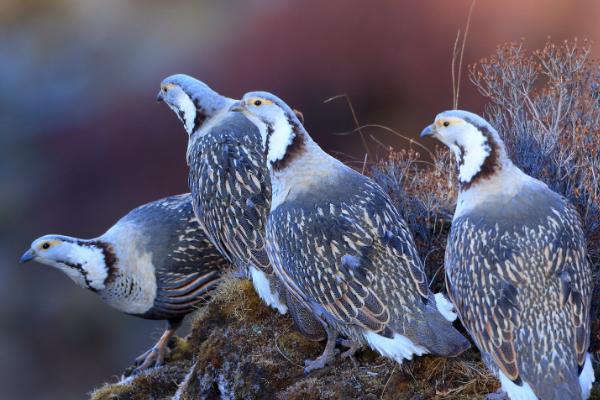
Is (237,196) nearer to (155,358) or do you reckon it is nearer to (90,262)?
(90,262)

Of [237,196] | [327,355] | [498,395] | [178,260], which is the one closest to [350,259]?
[327,355]

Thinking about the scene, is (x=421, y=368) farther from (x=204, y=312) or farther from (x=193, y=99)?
(x=193, y=99)

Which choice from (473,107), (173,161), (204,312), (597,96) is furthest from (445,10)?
(204,312)

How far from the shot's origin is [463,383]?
5.94m

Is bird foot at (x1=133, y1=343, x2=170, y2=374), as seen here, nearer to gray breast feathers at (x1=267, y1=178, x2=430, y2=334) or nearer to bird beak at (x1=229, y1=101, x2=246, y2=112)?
gray breast feathers at (x1=267, y1=178, x2=430, y2=334)

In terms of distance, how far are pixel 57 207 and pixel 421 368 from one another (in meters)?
10.7

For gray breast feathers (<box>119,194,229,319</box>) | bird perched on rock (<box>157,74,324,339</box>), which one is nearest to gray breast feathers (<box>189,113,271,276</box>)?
bird perched on rock (<box>157,74,324,339</box>)

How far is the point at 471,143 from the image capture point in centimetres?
606

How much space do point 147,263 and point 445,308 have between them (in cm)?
295

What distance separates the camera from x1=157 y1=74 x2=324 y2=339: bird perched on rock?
6.96 m

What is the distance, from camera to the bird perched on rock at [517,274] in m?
5.34

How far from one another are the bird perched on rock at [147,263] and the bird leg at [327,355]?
169 centimetres

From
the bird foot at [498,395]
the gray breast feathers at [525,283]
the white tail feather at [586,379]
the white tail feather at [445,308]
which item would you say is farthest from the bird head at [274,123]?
the white tail feather at [586,379]

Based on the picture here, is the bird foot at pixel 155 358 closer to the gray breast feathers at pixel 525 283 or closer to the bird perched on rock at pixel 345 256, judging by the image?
the bird perched on rock at pixel 345 256
